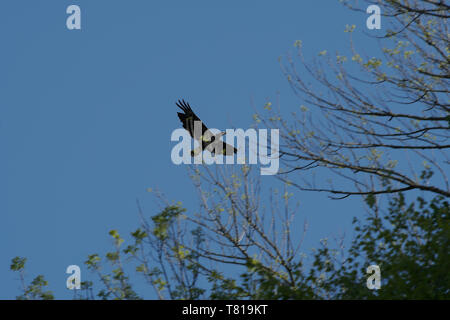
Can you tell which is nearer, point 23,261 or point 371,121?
point 23,261

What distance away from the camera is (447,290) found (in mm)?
6570

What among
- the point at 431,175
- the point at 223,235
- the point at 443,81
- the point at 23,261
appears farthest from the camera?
the point at 443,81

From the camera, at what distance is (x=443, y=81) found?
1027 centimetres

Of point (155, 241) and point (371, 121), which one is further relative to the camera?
point (371, 121)

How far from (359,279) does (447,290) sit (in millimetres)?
903
